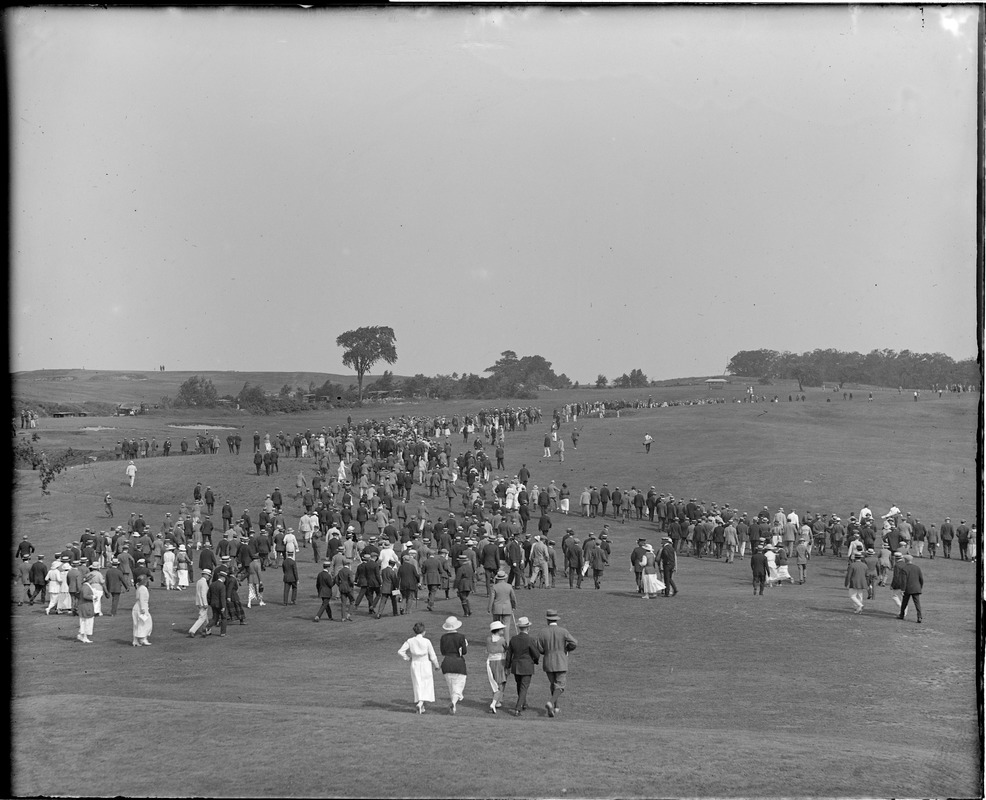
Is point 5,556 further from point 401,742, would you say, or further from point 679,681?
point 679,681

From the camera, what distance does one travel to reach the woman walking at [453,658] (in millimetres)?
16828

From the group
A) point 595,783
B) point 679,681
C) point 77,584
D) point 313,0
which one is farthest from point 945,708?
point 77,584

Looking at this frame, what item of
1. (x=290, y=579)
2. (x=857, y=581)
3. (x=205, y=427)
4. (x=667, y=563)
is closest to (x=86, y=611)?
(x=290, y=579)

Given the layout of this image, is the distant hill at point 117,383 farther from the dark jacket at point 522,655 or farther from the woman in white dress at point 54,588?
the dark jacket at point 522,655

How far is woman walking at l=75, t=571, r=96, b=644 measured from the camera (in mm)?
23188

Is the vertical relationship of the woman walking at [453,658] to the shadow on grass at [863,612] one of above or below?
above

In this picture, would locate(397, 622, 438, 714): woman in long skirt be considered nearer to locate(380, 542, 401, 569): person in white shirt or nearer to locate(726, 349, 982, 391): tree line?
locate(380, 542, 401, 569): person in white shirt

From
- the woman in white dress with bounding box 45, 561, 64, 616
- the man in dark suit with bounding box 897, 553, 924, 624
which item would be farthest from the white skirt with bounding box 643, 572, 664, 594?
the woman in white dress with bounding box 45, 561, 64, 616

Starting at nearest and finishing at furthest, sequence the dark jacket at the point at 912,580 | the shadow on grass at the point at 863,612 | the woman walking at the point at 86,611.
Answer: the woman walking at the point at 86,611
the dark jacket at the point at 912,580
the shadow on grass at the point at 863,612

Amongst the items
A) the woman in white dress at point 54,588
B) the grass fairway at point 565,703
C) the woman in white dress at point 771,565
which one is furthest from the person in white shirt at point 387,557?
the woman in white dress at point 771,565

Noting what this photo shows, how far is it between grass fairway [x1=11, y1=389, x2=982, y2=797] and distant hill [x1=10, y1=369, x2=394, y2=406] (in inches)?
2181

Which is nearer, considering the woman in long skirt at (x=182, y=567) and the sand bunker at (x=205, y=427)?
the woman in long skirt at (x=182, y=567)

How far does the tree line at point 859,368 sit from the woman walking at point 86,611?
99.6 metres

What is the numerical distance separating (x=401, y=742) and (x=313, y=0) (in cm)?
1286
